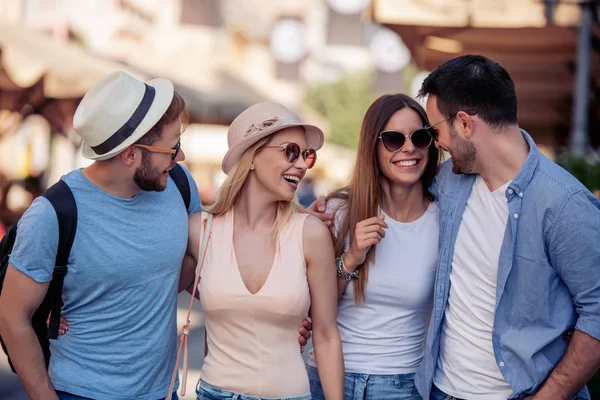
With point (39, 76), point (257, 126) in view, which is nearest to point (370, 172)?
point (257, 126)

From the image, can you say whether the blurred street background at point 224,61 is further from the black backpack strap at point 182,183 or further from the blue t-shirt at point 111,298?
the blue t-shirt at point 111,298

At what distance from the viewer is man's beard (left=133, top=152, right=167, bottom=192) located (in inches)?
125

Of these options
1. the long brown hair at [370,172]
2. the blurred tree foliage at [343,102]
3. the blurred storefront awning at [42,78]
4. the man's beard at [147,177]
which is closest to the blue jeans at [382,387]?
the long brown hair at [370,172]

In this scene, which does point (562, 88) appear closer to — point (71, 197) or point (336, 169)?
point (71, 197)

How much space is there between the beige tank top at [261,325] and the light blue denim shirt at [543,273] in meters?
0.79

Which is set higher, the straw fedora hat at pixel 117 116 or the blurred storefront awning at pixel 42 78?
the straw fedora hat at pixel 117 116

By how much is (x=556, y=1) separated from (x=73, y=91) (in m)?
5.55

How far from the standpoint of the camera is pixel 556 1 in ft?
28.5

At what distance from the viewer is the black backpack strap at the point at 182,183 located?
3529 millimetres

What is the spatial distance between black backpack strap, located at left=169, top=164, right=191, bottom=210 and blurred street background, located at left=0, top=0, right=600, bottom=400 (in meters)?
0.80

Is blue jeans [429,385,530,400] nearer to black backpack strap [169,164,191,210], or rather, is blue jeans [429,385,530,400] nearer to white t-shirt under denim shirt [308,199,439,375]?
white t-shirt under denim shirt [308,199,439,375]

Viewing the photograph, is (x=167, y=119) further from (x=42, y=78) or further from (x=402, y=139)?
(x=42, y=78)

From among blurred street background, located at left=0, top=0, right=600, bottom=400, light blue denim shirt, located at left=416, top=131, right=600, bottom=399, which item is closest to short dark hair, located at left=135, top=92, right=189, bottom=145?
blurred street background, located at left=0, top=0, right=600, bottom=400

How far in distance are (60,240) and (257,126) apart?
93cm
